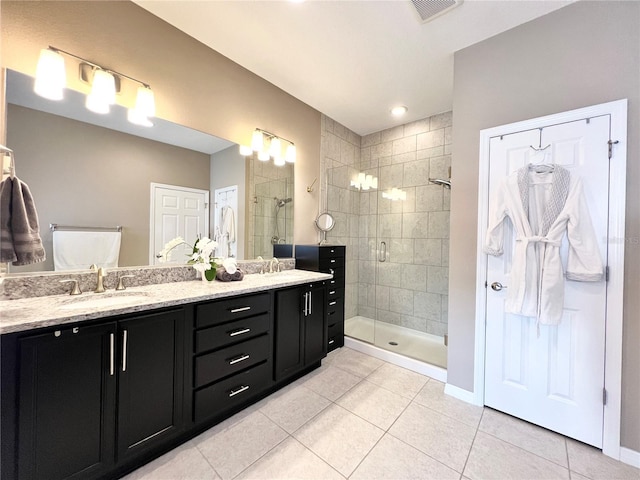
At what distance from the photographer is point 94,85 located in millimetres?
1586

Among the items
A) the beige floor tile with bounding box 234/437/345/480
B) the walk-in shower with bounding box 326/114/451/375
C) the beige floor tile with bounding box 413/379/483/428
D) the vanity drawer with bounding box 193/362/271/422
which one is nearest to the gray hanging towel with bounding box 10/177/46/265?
the vanity drawer with bounding box 193/362/271/422

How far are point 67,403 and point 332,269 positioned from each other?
2251mm

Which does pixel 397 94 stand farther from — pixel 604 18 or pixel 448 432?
pixel 448 432

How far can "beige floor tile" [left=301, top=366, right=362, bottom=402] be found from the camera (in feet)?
6.92

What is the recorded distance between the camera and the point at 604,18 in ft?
5.12

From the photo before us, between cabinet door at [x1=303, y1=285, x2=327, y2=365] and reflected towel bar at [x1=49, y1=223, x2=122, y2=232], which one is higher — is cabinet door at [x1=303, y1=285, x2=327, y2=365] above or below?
below

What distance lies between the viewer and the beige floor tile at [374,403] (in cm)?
181

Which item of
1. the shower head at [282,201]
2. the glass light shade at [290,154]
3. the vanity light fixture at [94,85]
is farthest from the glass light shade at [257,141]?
the vanity light fixture at [94,85]

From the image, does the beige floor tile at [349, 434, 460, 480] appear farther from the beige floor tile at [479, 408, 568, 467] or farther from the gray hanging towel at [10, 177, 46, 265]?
the gray hanging towel at [10, 177, 46, 265]

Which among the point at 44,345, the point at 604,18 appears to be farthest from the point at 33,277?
the point at 604,18

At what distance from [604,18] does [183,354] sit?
331 centimetres

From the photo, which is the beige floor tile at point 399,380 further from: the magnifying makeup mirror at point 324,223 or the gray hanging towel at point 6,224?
the gray hanging towel at point 6,224

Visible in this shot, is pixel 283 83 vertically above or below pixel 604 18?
above

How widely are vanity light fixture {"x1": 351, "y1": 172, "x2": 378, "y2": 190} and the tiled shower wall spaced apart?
7cm
